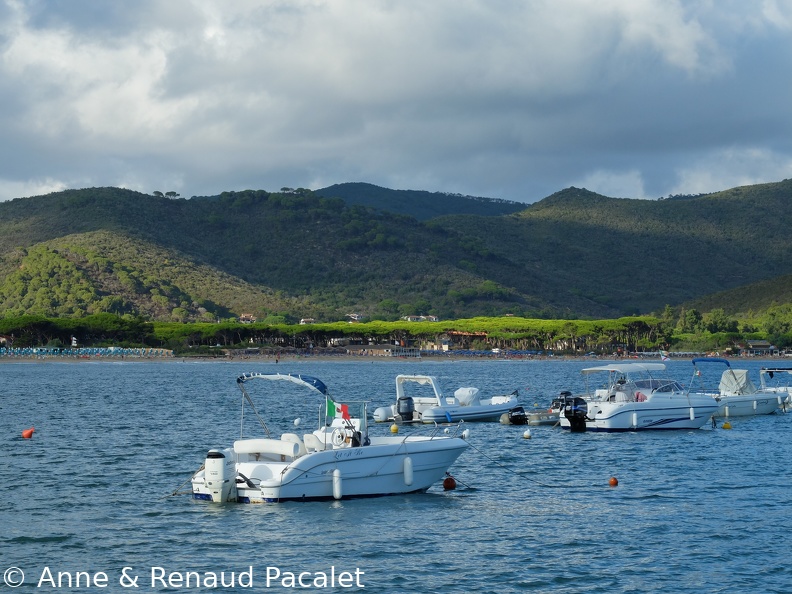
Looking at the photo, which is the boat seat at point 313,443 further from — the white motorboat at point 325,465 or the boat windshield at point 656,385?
the boat windshield at point 656,385

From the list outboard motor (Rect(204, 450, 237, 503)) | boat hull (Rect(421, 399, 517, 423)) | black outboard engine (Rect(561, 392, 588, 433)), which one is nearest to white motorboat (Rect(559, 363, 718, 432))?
black outboard engine (Rect(561, 392, 588, 433))

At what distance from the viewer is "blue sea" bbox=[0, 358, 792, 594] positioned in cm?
2809

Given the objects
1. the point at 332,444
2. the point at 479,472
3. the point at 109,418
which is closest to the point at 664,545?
the point at 332,444

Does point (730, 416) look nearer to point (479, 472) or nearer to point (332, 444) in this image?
point (479, 472)

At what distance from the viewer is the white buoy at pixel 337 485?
118 feet

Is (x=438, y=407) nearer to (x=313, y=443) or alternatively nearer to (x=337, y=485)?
(x=313, y=443)

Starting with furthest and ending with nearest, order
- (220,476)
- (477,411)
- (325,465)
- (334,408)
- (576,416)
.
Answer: (477,411)
(576,416)
(334,408)
(325,465)
(220,476)

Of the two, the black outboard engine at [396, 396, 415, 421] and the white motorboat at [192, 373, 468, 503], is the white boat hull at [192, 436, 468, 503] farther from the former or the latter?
the black outboard engine at [396, 396, 415, 421]

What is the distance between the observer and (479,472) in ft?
152

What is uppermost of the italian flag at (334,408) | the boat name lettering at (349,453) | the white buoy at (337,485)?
the italian flag at (334,408)

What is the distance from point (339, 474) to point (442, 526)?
4.25m

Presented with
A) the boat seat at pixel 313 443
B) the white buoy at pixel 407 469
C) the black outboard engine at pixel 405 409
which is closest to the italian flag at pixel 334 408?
the boat seat at pixel 313 443

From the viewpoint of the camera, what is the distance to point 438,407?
2682 inches

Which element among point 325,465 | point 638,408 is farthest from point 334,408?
point 638,408
